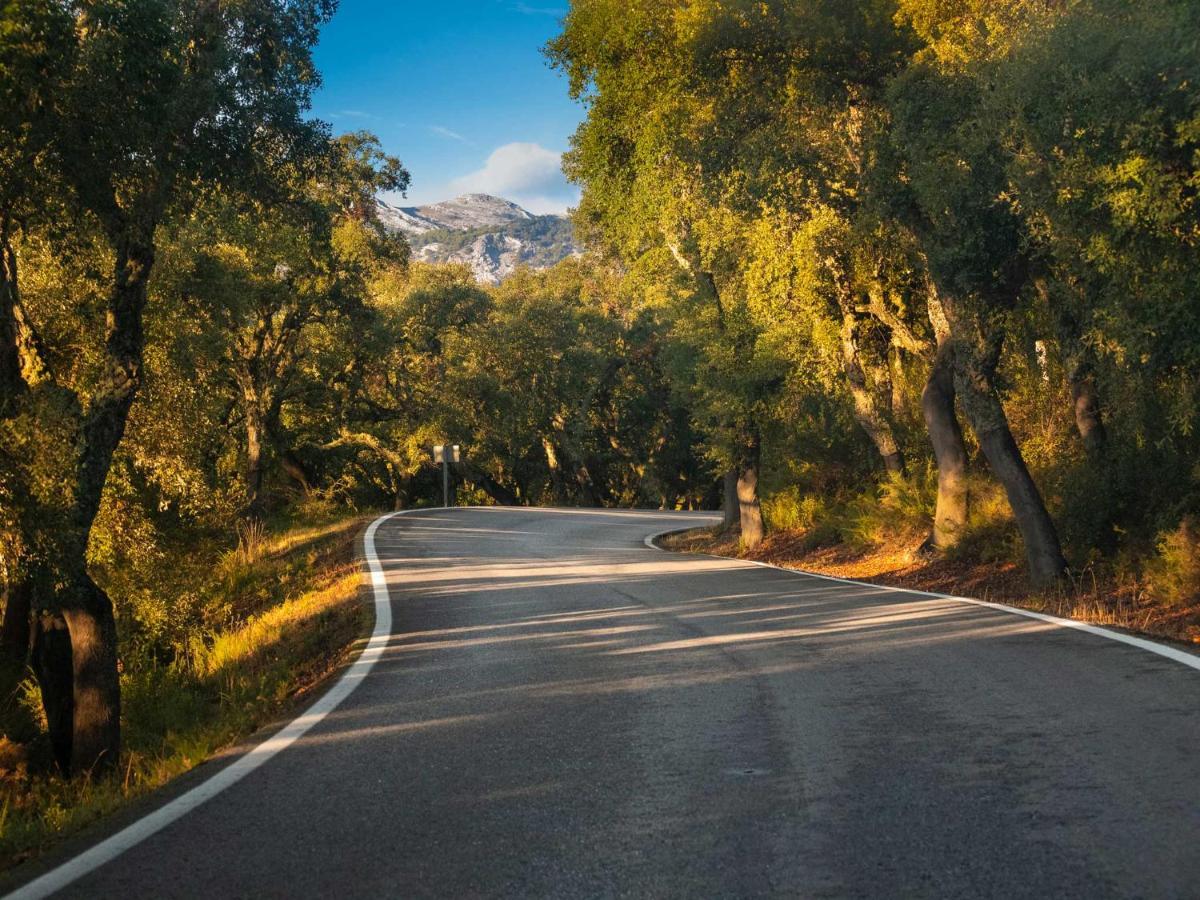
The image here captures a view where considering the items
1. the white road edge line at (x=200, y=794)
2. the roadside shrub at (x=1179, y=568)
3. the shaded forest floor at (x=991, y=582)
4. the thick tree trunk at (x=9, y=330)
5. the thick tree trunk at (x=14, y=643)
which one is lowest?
the thick tree trunk at (x=14, y=643)

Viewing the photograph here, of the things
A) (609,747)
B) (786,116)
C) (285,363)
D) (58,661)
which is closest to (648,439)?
(285,363)

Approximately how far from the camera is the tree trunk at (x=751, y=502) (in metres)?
27.2

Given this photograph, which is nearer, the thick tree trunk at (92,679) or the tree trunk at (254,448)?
the thick tree trunk at (92,679)

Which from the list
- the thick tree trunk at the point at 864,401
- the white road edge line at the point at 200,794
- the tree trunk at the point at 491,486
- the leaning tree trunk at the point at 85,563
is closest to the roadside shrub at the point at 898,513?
the thick tree trunk at the point at 864,401

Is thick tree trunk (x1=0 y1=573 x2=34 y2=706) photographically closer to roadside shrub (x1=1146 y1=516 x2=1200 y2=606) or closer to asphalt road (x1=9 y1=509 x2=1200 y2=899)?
asphalt road (x1=9 y1=509 x2=1200 y2=899)

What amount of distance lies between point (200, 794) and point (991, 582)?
13.1 meters

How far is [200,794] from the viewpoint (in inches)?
215

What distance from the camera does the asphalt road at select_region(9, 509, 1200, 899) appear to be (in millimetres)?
4082

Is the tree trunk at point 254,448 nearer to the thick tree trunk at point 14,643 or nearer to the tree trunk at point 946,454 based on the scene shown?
the thick tree trunk at point 14,643

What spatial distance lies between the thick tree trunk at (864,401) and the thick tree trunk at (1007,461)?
15.1ft

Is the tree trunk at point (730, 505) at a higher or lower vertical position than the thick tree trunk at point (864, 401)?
lower

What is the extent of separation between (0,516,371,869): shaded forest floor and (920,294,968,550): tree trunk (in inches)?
364

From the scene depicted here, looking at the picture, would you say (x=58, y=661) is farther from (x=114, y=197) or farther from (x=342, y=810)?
(x=342, y=810)

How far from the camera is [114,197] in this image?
12398 mm
